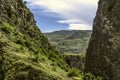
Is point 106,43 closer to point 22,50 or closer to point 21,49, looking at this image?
point 22,50

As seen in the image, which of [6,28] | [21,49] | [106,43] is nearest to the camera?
[21,49]

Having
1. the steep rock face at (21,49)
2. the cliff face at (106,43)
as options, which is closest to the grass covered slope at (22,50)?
the steep rock face at (21,49)

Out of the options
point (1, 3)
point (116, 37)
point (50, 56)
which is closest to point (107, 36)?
point (116, 37)

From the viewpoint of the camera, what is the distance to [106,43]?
87375 mm

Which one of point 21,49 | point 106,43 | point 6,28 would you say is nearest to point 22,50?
point 21,49

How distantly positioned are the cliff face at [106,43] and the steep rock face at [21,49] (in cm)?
1455

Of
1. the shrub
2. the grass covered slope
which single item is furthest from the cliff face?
the shrub

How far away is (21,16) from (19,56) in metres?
24.9

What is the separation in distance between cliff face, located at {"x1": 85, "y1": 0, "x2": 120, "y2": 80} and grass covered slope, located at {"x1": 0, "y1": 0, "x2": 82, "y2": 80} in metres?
14.5

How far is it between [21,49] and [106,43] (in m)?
35.7

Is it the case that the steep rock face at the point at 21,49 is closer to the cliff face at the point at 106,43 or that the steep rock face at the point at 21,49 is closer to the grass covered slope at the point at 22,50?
the grass covered slope at the point at 22,50

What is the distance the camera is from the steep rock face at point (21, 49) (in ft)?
157

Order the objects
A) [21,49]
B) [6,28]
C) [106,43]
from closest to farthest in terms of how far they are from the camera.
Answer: [21,49]
[6,28]
[106,43]

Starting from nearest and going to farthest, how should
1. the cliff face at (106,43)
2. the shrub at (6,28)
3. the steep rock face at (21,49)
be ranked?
the steep rock face at (21,49) → the shrub at (6,28) → the cliff face at (106,43)
